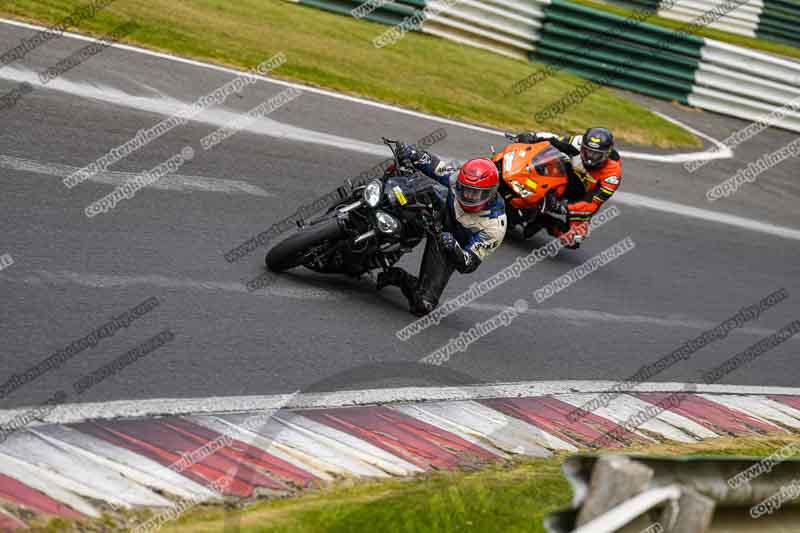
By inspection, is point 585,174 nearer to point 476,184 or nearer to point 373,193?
point 476,184

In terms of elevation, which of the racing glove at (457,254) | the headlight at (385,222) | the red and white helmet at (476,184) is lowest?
the racing glove at (457,254)

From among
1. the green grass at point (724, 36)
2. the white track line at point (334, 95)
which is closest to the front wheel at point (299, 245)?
the white track line at point (334, 95)

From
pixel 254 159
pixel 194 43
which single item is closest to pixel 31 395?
pixel 254 159

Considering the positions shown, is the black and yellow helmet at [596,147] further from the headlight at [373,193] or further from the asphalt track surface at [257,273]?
the headlight at [373,193]

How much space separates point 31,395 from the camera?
5941 millimetres

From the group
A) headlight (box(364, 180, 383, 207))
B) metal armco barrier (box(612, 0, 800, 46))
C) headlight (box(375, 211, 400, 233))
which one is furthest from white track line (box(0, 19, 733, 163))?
metal armco barrier (box(612, 0, 800, 46))

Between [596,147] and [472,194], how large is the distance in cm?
346

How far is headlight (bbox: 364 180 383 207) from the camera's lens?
27.5ft

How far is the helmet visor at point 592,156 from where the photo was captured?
38.8 feet

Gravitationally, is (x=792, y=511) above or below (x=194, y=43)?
above

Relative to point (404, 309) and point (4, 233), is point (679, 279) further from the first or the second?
point (4, 233)

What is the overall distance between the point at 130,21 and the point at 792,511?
12.3 meters

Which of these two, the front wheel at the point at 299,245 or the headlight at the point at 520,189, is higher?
the front wheel at the point at 299,245

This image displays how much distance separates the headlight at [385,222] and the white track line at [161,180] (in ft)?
7.84
